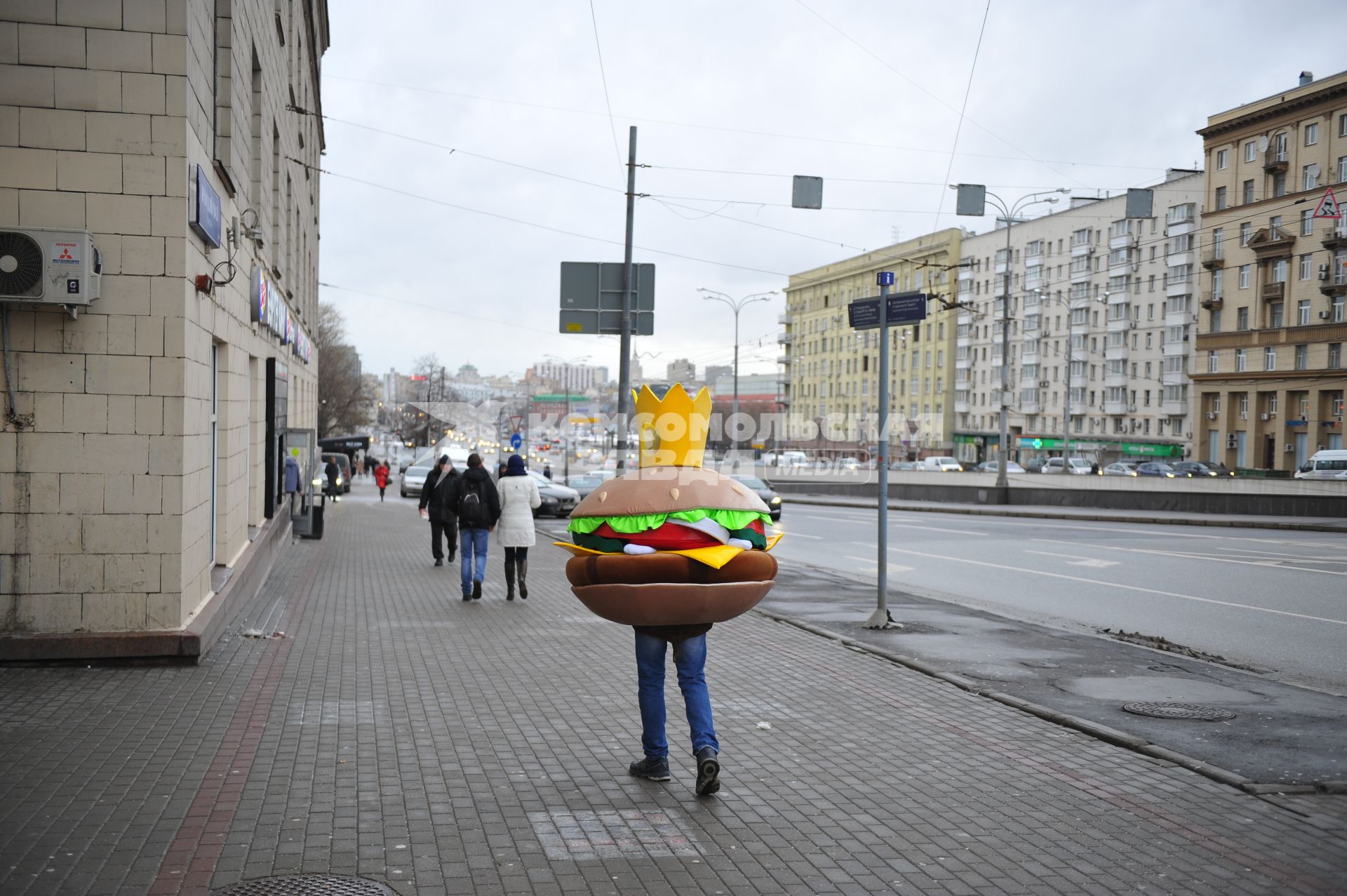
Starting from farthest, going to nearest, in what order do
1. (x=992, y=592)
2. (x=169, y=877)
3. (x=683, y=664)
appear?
(x=992, y=592)
(x=683, y=664)
(x=169, y=877)

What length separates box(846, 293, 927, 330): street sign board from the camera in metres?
11.1

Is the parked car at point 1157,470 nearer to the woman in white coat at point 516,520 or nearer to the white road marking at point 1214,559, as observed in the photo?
the white road marking at point 1214,559

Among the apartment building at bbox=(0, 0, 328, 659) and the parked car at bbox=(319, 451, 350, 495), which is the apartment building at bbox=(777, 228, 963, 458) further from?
the apartment building at bbox=(0, 0, 328, 659)

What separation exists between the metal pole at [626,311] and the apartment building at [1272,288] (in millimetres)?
35182

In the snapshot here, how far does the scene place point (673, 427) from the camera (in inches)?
238

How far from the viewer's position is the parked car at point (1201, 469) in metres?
55.5

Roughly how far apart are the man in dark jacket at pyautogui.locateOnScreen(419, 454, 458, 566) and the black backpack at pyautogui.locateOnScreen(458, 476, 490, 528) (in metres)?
2.36

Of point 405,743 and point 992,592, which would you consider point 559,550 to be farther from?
point 405,743

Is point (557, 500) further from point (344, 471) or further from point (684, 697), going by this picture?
point (684, 697)

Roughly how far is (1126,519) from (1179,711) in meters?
25.3

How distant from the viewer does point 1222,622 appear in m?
12.6

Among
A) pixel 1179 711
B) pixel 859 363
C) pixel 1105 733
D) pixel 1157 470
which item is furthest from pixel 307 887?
pixel 859 363

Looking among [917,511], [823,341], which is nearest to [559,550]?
[917,511]

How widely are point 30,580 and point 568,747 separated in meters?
4.57
